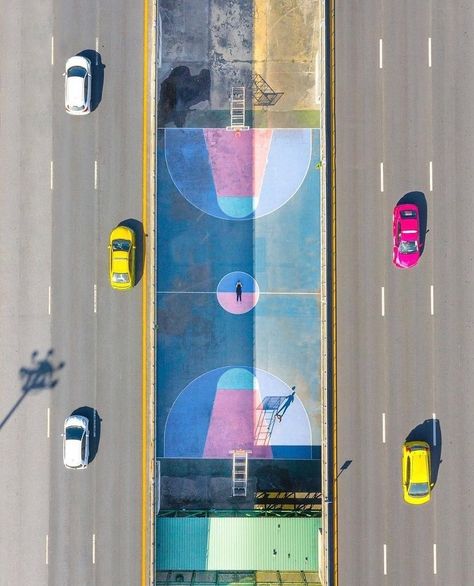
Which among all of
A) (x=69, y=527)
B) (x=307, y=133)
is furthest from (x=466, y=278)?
(x=69, y=527)

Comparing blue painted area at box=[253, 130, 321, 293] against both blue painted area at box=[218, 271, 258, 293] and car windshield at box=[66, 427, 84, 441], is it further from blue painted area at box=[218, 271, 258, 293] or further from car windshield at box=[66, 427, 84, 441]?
car windshield at box=[66, 427, 84, 441]

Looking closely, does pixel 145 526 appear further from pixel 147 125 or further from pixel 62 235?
pixel 147 125

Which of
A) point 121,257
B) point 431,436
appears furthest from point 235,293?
point 431,436

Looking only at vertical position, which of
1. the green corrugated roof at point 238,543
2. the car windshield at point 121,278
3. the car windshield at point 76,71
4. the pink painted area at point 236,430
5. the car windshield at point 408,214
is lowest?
the green corrugated roof at point 238,543

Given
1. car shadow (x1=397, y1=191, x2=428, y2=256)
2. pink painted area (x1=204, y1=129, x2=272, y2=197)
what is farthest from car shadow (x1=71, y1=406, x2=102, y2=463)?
car shadow (x1=397, y1=191, x2=428, y2=256)

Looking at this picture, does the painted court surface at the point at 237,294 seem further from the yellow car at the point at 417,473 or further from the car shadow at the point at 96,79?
the yellow car at the point at 417,473

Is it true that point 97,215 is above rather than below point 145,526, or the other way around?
above

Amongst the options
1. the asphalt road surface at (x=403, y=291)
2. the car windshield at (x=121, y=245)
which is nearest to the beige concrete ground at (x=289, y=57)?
the asphalt road surface at (x=403, y=291)
